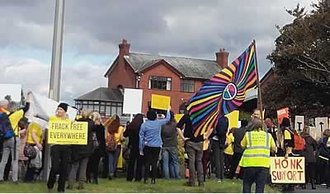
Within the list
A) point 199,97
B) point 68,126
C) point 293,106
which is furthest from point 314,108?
point 68,126

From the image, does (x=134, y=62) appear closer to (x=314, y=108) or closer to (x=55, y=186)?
(x=314, y=108)

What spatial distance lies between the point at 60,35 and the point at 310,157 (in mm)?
8610

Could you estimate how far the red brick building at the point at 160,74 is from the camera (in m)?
72.5

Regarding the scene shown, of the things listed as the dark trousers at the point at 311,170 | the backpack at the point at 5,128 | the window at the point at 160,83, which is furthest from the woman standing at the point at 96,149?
the window at the point at 160,83

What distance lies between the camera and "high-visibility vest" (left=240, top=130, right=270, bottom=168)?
35.4 ft

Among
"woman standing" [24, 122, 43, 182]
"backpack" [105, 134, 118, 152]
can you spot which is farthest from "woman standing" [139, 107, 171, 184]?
"woman standing" [24, 122, 43, 182]

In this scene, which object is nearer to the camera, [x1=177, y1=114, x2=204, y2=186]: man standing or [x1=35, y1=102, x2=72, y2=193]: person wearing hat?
[x1=35, y1=102, x2=72, y2=193]: person wearing hat

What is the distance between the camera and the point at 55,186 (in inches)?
518

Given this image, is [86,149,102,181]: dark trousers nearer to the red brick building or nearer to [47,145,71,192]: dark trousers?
[47,145,71,192]: dark trousers

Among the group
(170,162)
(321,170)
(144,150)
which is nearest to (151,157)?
(144,150)

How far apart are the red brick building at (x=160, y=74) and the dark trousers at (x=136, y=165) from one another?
54.7 metres

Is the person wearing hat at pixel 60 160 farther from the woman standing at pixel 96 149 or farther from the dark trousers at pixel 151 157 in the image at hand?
the dark trousers at pixel 151 157

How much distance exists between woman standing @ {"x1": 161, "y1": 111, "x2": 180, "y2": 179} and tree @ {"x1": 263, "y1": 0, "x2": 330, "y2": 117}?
2336 centimetres

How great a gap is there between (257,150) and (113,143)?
5.98 meters
